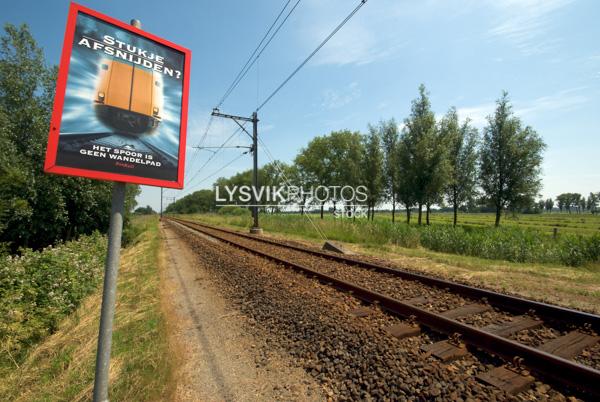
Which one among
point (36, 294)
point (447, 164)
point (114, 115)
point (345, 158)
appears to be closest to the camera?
point (114, 115)

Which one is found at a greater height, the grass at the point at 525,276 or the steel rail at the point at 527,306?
the steel rail at the point at 527,306

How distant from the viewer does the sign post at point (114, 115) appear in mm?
1685

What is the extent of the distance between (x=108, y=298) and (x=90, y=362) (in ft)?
8.87

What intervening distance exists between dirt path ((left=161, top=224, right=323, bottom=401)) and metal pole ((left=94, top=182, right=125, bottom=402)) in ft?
4.58

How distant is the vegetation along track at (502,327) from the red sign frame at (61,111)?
377cm

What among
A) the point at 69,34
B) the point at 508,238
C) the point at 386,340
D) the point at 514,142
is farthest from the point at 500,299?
the point at 514,142

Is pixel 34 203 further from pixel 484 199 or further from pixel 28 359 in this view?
pixel 484 199

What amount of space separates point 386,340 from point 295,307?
1.97m

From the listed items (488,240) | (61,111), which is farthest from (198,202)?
(61,111)

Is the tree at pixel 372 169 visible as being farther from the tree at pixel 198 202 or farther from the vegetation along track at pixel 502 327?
the tree at pixel 198 202

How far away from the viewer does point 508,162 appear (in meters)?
28.5

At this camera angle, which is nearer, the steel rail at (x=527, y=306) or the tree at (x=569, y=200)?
the steel rail at (x=527, y=306)

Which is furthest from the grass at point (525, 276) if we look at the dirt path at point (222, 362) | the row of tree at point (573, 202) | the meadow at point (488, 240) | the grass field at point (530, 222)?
the row of tree at point (573, 202)

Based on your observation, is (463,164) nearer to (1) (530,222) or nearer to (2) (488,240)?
(2) (488,240)
